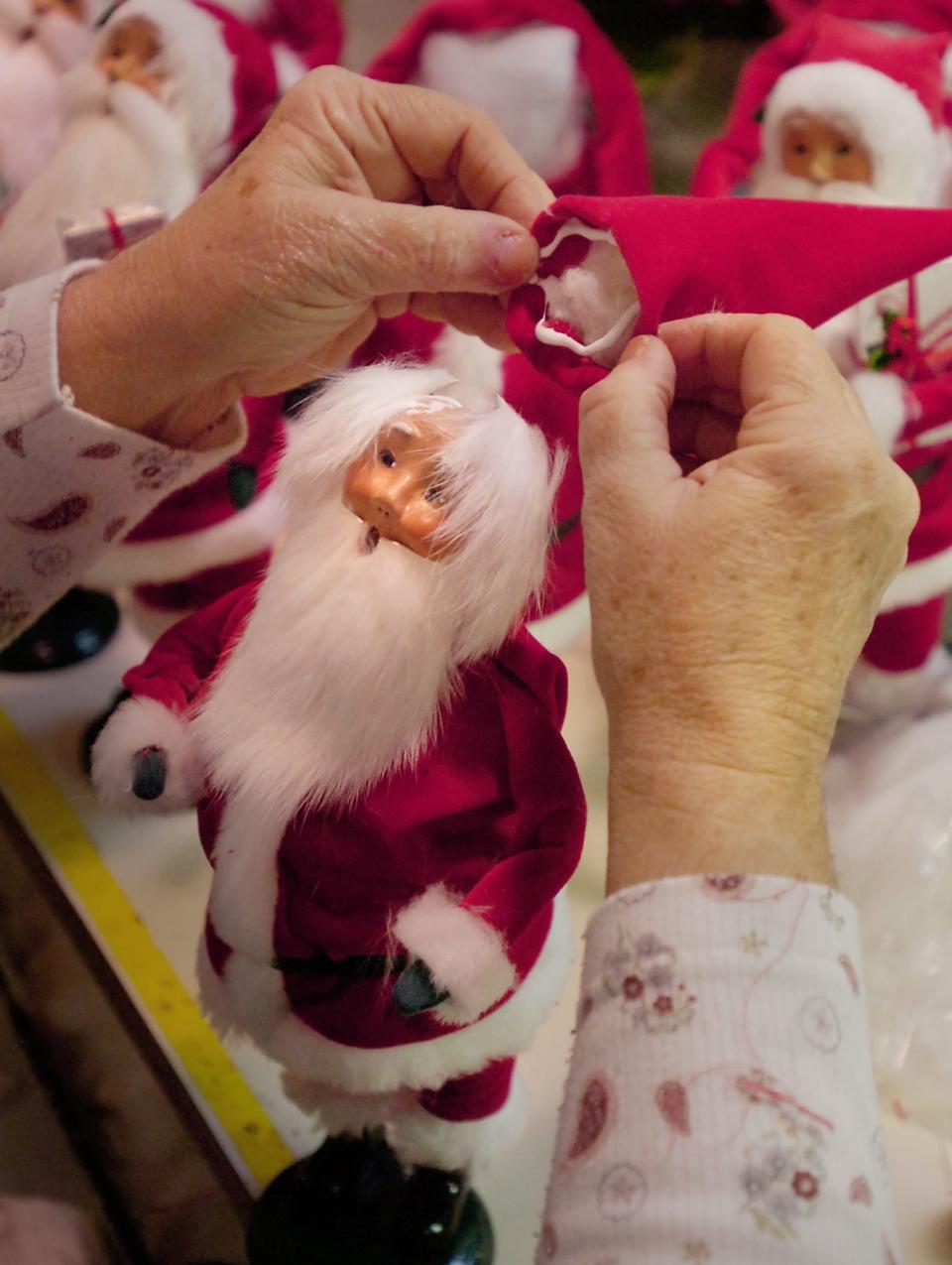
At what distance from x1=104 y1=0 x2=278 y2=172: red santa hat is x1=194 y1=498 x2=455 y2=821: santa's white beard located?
67 cm

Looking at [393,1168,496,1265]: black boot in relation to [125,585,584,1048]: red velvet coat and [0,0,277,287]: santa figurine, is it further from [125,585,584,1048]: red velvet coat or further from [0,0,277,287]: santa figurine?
[0,0,277,287]: santa figurine

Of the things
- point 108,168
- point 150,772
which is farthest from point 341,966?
point 108,168

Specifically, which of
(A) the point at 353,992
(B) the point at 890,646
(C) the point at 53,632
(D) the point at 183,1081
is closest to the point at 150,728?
(A) the point at 353,992

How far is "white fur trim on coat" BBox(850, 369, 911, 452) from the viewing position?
33.7 inches

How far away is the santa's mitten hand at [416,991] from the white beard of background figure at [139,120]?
0.79 metres

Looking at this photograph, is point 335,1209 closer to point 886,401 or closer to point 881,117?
point 886,401

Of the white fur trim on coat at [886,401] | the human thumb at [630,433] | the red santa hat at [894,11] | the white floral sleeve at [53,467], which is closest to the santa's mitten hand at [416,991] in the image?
the human thumb at [630,433]

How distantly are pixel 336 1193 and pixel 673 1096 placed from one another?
0.46 meters

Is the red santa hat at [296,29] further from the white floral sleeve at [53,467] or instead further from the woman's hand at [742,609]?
the woman's hand at [742,609]

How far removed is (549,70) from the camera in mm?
1051

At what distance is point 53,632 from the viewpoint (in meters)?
1.04

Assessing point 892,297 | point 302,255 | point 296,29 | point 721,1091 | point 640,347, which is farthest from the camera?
point 296,29

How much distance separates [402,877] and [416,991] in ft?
0.22

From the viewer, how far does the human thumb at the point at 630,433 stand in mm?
438
